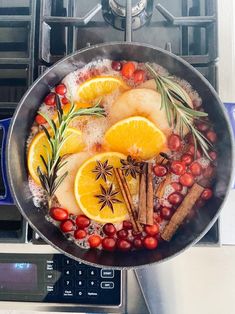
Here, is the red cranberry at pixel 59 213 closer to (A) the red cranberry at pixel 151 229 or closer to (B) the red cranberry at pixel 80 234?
(B) the red cranberry at pixel 80 234

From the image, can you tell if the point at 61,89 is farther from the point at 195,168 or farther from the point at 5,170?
the point at 195,168

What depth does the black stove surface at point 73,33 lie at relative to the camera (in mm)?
980

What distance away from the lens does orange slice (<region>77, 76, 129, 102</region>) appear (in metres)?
0.97

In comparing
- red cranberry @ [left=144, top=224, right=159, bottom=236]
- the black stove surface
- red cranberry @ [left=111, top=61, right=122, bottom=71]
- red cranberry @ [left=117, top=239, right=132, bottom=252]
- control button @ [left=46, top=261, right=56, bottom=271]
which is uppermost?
the black stove surface

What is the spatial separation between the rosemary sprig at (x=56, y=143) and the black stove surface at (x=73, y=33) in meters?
0.09

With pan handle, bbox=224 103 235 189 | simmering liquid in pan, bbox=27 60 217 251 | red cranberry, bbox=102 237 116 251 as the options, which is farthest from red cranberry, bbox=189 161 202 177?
red cranberry, bbox=102 237 116 251

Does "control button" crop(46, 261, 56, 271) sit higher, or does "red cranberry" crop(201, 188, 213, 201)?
"red cranberry" crop(201, 188, 213, 201)

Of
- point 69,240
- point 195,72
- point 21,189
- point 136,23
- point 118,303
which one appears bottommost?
point 118,303

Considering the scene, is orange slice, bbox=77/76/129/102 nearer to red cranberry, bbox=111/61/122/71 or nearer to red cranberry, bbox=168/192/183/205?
red cranberry, bbox=111/61/122/71

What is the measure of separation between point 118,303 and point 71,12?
63cm

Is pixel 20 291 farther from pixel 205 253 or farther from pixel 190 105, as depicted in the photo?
pixel 190 105

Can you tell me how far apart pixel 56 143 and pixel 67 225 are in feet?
0.55

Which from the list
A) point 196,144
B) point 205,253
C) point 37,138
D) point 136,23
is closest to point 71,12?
point 136,23

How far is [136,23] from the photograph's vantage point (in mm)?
1042
